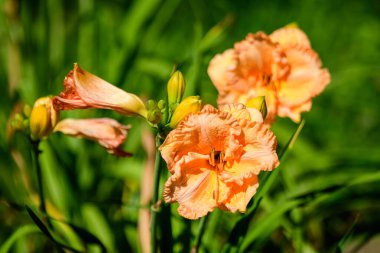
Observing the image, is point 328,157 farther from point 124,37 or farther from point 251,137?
point 251,137

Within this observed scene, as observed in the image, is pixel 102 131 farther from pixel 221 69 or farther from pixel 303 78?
pixel 303 78

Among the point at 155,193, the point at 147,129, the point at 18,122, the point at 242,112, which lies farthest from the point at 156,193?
the point at 147,129

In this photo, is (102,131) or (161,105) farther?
(102,131)

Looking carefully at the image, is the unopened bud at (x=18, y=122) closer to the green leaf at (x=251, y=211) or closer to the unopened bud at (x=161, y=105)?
the unopened bud at (x=161, y=105)

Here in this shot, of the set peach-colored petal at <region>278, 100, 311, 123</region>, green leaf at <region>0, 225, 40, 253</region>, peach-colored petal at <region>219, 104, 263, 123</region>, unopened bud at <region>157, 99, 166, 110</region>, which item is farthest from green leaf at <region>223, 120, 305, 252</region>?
green leaf at <region>0, 225, 40, 253</region>

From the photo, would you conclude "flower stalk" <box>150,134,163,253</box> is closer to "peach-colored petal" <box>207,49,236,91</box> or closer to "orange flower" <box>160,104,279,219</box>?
"orange flower" <box>160,104,279,219</box>

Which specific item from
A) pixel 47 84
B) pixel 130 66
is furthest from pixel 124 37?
pixel 47 84

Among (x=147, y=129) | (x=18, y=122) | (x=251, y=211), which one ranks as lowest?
(x=147, y=129)

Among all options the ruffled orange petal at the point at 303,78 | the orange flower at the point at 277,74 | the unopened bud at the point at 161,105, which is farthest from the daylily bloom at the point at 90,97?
the ruffled orange petal at the point at 303,78
